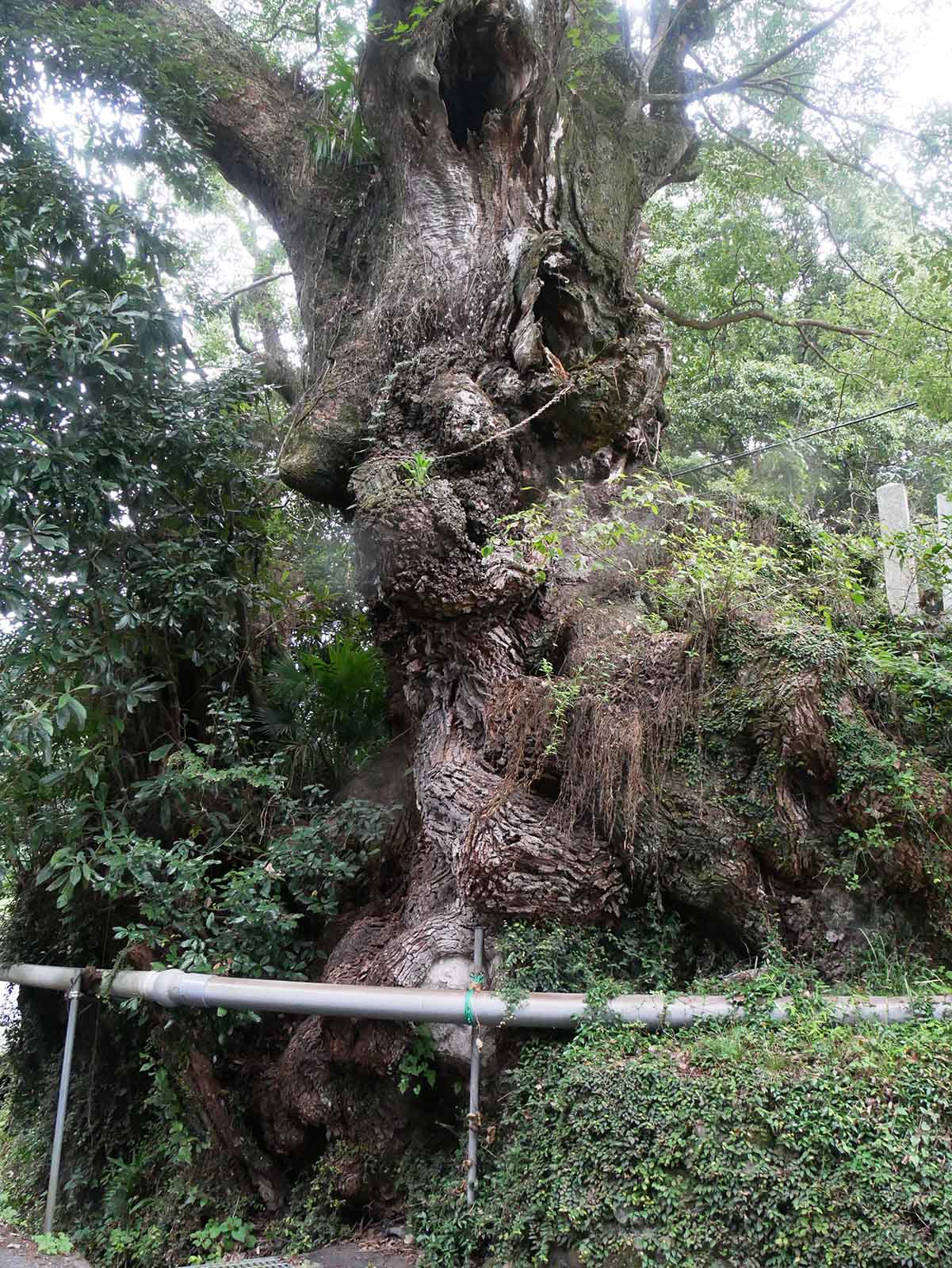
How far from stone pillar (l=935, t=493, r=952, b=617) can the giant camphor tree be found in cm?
151

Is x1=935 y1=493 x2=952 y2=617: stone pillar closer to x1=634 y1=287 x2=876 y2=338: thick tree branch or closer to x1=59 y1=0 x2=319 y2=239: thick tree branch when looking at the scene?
x1=634 y1=287 x2=876 y2=338: thick tree branch

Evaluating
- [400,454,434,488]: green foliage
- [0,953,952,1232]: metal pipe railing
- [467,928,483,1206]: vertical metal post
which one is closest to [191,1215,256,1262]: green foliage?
[0,953,952,1232]: metal pipe railing

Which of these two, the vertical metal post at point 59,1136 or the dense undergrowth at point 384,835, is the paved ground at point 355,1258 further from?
the vertical metal post at point 59,1136

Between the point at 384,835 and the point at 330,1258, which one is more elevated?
the point at 384,835

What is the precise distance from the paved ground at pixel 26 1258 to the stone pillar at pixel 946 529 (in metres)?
6.31

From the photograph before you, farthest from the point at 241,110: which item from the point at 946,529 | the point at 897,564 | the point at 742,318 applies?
the point at 897,564

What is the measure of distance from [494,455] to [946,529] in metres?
3.11

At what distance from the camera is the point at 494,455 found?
5836 mm

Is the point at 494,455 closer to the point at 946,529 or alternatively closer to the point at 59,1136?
the point at 946,529

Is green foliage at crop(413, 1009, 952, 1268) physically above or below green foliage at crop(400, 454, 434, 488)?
below

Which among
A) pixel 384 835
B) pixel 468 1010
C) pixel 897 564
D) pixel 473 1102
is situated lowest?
pixel 473 1102

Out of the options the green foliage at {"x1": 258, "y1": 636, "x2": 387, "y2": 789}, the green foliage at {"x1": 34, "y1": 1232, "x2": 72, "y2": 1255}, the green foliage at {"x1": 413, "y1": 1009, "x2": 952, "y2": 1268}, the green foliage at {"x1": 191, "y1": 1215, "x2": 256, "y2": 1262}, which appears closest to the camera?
the green foliage at {"x1": 413, "y1": 1009, "x2": 952, "y2": 1268}

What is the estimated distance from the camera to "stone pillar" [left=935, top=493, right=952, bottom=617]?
578 cm

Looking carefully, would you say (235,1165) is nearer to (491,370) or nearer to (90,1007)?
(90,1007)
